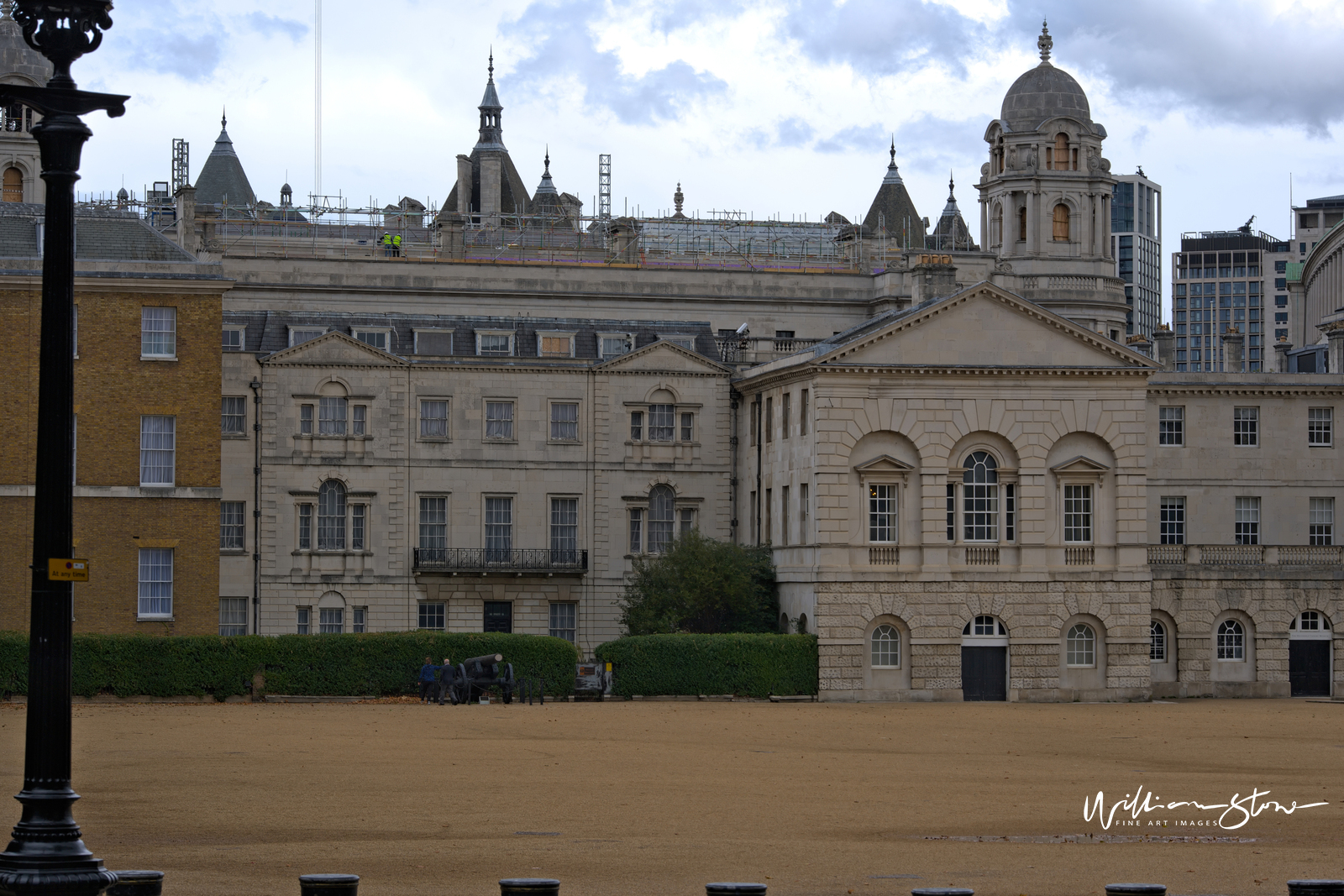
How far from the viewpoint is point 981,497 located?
66.6m

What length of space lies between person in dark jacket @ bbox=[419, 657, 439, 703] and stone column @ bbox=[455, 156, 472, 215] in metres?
71.2

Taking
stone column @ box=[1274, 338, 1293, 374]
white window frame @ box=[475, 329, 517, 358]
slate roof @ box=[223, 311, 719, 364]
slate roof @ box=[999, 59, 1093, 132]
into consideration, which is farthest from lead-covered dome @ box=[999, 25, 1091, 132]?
white window frame @ box=[475, 329, 517, 358]

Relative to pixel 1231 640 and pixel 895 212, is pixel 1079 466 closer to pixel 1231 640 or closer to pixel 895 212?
pixel 1231 640

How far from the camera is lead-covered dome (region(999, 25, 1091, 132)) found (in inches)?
3728

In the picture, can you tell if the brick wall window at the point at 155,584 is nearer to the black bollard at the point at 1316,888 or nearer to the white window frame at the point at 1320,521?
the white window frame at the point at 1320,521

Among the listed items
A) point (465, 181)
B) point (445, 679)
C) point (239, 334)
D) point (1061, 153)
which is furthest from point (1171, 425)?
point (465, 181)

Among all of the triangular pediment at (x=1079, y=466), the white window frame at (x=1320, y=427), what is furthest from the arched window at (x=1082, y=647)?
the white window frame at (x=1320, y=427)

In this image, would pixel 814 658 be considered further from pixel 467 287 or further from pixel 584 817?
pixel 584 817

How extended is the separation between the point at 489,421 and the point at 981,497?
687 inches

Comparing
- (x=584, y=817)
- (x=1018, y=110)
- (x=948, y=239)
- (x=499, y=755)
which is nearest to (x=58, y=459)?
(x=584, y=817)

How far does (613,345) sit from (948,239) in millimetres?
75520

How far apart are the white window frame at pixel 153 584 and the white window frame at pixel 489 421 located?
13875 millimetres

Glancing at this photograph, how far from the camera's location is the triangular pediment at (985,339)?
65625 millimetres
